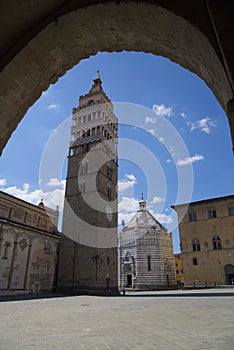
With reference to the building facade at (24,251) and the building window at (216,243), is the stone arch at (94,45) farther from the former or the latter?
the building window at (216,243)

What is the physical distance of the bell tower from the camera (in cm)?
2695

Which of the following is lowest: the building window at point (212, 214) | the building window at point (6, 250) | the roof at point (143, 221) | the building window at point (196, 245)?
the building window at point (6, 250)

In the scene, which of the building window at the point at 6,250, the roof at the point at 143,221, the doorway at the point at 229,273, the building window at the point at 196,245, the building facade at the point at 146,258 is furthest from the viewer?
the roof at the point at 143,221

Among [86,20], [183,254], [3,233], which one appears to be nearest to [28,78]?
[86,20]

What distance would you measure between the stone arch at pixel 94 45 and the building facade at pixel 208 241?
1157 inches

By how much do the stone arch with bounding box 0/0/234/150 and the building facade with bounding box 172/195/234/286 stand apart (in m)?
29.4

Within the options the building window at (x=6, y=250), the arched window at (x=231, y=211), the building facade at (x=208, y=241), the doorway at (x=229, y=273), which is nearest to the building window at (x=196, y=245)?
the building facade at (x=208, y=241)

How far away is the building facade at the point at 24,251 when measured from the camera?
21.6 m

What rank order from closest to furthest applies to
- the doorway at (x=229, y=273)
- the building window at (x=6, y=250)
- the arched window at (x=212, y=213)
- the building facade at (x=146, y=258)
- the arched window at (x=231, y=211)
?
the building window at (x=6, y=250)
the doorway at (x=229, y=273)
the arched window at (x=231, y=211)
the arched window at (x=212, y=213)
the building facade at (x=146, y=258)

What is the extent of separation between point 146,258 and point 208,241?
1189 cm

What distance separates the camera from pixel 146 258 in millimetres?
38375

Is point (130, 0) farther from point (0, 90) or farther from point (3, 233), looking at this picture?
point (3, 233)

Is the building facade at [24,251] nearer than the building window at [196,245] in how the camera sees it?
Yes

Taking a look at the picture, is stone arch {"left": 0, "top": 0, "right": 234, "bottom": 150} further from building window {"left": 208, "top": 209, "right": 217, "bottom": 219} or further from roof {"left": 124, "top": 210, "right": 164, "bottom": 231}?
roof {"left": 124, "top": 210, "right": 164, "bottom": 231}
